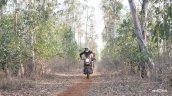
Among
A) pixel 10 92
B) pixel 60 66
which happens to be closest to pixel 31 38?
pixel 10 92

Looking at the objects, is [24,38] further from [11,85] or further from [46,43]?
[11,85]

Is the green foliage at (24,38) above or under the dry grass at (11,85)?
above

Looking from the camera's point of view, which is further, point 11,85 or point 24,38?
point 24,38

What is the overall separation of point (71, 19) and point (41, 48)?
4334cm

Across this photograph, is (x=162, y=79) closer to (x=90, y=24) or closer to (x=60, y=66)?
(x=60, y=66)

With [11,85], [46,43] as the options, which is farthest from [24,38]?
[11,85]

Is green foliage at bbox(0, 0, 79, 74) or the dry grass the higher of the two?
green foliage at bbox(0, 0, 79, 74)

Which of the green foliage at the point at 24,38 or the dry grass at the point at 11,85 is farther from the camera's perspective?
the green foliage at the point at 24,38

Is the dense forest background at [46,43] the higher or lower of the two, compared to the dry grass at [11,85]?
higher

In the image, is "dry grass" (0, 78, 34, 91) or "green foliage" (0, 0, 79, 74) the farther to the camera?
"green foliage" (0, 0, 79, 74)

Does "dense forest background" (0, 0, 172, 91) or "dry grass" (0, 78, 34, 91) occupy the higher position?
"dense forest background" (0, 0, 172, 91)

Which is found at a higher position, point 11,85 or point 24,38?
point 24,38

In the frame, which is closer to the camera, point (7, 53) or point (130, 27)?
point (7, 53)

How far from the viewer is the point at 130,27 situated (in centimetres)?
2816
